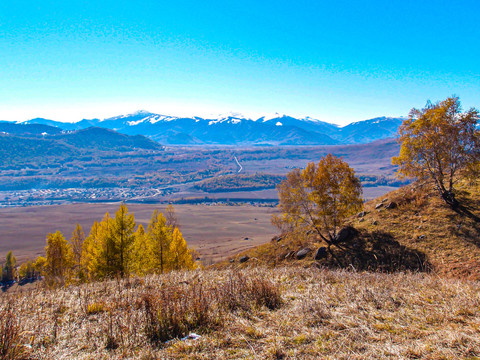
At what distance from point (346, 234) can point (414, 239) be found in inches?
225

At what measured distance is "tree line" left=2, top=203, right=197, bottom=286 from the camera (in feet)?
79.3

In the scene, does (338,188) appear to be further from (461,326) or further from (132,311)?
(132,311)

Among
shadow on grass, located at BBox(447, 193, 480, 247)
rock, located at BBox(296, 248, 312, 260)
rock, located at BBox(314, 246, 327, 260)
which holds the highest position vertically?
shadow on grass, located at BBox(447, 193, 480, 247)

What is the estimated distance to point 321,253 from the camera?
24578 mm

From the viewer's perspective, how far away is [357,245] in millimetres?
23922

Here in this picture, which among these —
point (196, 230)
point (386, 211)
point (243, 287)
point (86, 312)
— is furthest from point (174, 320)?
point (196, 230)

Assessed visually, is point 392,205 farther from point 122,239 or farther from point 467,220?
point 122,239

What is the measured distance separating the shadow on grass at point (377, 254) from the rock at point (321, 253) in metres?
0.65

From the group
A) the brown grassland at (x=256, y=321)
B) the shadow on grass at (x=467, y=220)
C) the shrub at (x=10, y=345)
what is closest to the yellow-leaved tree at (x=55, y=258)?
the brown grassland at (x=256, y=321)

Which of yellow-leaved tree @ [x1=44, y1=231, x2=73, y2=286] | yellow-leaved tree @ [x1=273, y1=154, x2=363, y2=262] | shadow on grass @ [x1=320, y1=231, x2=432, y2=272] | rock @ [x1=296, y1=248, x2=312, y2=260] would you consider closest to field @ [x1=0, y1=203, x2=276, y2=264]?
yellow-leaved tree @ [x1=44, y1=231, x2=73, y2=286]

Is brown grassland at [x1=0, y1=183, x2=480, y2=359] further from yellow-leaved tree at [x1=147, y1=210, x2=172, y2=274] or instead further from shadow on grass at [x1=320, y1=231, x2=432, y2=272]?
yellow-leaved tree at [x1=147, y1=210, x2=172, y2=274]

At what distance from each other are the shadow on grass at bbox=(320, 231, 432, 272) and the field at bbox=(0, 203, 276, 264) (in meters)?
54.2

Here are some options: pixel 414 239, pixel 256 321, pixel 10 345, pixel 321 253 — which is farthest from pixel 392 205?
pixel 10 345

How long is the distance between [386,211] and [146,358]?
2805 cm
